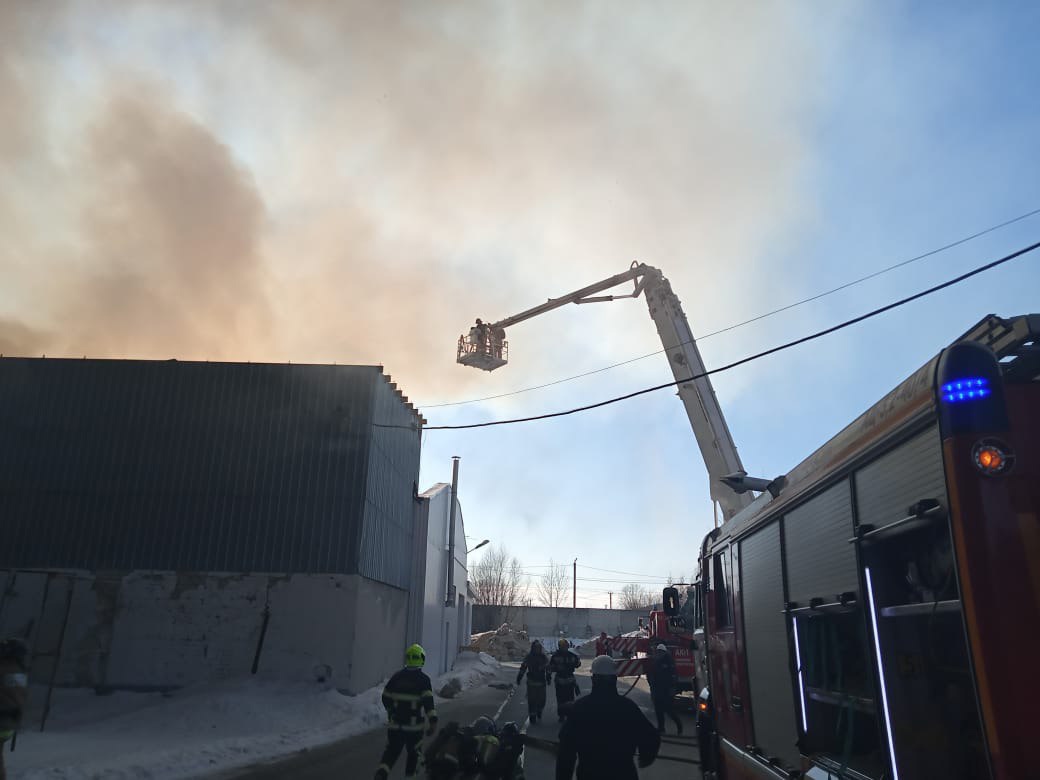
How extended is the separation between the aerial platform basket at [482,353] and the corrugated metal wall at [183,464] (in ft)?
8.19

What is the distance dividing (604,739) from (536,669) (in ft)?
38.0

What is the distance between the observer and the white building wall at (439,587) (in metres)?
26.1

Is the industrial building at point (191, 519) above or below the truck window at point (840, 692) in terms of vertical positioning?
above

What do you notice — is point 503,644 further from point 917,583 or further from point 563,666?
point 917,583

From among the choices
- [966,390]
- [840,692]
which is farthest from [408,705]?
[966,390]

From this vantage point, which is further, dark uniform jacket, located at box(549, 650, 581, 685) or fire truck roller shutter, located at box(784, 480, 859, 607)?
dark uniform jacket, located at box(549, 650, 581, 685)

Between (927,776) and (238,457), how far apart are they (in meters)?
16.9

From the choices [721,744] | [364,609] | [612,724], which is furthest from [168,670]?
[612,724]

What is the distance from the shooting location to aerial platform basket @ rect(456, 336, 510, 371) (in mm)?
17922

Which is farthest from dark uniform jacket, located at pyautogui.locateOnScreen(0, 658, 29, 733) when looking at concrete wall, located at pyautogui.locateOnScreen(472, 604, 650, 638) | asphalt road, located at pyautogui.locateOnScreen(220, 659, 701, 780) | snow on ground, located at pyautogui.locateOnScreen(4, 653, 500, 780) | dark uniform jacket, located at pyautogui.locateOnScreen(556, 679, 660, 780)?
concrete wall, located at pyautogui.locateOnScreen(472, 604, 650, 638)

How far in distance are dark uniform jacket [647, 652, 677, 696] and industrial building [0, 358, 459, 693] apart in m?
6.79

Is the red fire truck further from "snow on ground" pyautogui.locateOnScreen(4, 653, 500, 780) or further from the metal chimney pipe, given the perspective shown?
the metal chimney pipe

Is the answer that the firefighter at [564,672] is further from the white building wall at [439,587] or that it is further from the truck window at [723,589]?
the white building wall at [439,587]

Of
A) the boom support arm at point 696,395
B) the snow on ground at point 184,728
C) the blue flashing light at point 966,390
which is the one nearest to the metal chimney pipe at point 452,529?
the snow on ground at point 184,728
